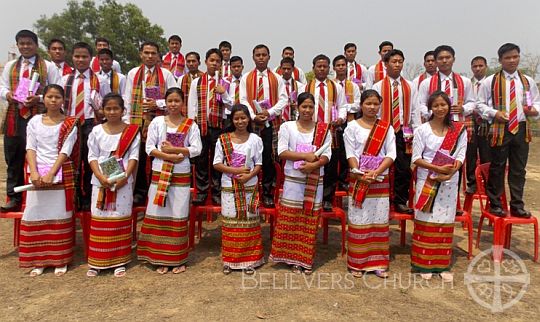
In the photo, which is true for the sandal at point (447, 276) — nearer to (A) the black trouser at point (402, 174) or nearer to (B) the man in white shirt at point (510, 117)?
(A) the black trouser at point (402, 174)

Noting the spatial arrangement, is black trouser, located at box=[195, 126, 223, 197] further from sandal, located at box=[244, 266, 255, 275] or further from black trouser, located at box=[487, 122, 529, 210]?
black trouser, located at box=[487, 122, 529, 210]

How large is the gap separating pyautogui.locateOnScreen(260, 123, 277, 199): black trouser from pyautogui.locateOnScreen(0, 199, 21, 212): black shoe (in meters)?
3.04

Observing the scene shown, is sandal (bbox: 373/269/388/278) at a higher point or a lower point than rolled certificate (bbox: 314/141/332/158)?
lower

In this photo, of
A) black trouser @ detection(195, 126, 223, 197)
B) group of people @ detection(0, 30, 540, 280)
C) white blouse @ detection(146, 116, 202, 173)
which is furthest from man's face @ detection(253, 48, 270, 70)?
white blouse @ detection(146, 116, 202, 173)

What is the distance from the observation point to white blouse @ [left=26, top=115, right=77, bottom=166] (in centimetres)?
412

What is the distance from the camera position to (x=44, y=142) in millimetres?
4121

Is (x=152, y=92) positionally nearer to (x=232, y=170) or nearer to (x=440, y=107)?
(x=232, y=170)

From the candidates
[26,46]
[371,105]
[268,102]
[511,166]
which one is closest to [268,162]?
[268,102]

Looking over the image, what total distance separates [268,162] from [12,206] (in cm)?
319

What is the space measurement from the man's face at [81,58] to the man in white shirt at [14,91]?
343 mm

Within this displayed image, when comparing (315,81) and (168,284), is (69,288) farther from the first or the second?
(315,81)

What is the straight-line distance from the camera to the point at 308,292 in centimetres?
383

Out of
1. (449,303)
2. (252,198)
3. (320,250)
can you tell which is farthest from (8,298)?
(449,303)

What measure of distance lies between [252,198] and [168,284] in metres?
1.22
